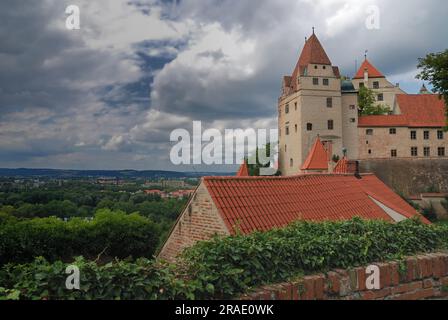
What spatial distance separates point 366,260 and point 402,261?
0.50 metres

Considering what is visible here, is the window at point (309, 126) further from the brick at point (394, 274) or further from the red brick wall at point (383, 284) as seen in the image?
the brick at point (394, 274)

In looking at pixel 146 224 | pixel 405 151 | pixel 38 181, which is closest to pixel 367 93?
pixel 405 151

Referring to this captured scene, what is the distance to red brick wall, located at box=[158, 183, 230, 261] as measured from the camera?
9.59 m

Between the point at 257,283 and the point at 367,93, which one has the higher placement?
the point at 367,93

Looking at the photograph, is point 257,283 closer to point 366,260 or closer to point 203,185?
point 366,260

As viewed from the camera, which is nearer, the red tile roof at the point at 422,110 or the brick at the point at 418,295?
the brick at the point at 418,295

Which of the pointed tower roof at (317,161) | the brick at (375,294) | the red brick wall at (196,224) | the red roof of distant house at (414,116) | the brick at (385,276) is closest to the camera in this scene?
the brick at (375,294)

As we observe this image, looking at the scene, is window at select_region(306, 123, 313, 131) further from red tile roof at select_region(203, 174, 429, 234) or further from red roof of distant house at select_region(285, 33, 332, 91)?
red tile roof at select_region(203, 174, 429, 234)

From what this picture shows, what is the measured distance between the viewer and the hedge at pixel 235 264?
3250 millimetres

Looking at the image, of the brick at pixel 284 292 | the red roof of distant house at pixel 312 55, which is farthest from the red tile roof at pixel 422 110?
the brick at pixel 284 292

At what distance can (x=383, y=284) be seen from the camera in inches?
180

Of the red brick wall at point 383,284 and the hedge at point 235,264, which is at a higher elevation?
the hedge at point 235,264
